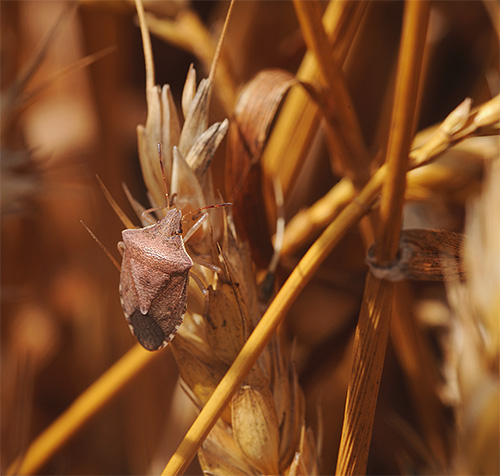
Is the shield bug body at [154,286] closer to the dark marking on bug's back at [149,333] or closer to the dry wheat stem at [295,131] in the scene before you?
the dark marking on bug's back at [149,333]

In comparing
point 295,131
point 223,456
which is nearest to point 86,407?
point 223,456

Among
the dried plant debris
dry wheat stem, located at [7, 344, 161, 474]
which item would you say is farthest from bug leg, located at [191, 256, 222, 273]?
dry wheat stem, located at [7, 344, 161, 474]

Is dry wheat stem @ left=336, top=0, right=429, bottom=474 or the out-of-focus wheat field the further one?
the out-of-focus wheat field

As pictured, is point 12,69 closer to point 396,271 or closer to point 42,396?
point 42,396

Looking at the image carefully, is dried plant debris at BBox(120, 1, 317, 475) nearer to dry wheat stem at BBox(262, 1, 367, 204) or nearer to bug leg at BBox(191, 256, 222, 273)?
bug leg at BBox(191, 256, 222, 273)

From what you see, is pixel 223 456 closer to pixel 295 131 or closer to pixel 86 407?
pixel 86 407

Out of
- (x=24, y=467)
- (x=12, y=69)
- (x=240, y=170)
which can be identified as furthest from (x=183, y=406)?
(x=12, y=69)

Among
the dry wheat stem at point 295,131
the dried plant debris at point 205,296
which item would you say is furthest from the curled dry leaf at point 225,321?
the dry wheat stem at point 295,131
